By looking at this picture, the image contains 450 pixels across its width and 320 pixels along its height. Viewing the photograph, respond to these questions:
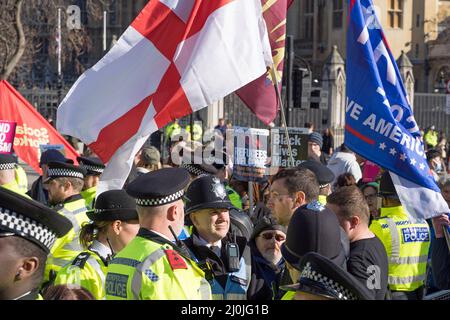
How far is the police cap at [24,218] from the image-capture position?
3.59m

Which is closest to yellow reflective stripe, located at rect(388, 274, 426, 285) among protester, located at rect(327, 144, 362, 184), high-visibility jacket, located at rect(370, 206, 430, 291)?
high-visibility jacket, located at rect(370, 206, 430, 291)

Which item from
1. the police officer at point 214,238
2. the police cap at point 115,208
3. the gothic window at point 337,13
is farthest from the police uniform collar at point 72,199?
the gothic window at point 337,13

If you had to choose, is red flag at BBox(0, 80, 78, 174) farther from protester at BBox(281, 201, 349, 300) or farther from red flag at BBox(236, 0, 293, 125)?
protester at BBox(281, 201, 349, 300)

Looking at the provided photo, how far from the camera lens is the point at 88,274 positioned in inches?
203

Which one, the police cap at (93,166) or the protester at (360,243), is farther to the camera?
the police cap at (93,166)

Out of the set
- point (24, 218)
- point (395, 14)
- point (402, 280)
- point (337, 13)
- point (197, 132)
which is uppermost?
point (395, 14)

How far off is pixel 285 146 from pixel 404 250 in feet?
11.8

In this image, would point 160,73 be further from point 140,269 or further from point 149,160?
point 149,160

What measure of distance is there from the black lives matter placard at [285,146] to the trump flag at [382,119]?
2.87m

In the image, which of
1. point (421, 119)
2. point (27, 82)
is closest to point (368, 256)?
point (421, 119)

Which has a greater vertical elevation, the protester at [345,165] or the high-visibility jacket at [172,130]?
the high-visibility jacket at [172,130]

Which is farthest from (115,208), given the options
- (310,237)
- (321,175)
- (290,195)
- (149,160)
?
(149,160)

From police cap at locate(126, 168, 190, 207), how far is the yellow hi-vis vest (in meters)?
0.61

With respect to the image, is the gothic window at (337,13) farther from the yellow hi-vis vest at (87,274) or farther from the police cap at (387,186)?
the yellow hi-vis vest at (87,274)
